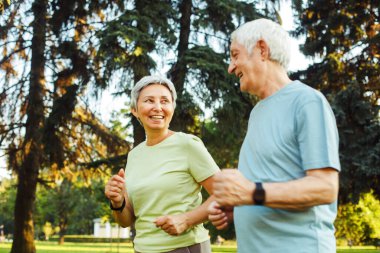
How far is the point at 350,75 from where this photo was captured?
53.0 ft

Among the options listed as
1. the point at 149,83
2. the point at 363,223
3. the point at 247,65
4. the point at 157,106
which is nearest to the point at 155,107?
the point at 157,106

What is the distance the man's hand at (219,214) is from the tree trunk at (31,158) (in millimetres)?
13452

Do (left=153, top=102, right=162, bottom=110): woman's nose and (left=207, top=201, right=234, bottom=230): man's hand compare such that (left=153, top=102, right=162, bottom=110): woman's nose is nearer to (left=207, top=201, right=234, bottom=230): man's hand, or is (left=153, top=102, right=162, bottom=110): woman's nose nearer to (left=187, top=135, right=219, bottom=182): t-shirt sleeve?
(left=187, top=135, right=219, bottom=182): t-shirt sleeve

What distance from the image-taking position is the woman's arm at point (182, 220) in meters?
2.58

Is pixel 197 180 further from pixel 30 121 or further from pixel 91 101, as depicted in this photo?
Result: pixel 30 121

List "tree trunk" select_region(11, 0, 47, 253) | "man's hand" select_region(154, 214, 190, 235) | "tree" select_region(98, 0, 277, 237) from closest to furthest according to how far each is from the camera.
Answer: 1. "man's hand" select_region(154, 214, 190, 235)
2. "tree" select_region(98, 0, 277, 237)
3. "tree trunk" select_region(11, 0, 47, 253)

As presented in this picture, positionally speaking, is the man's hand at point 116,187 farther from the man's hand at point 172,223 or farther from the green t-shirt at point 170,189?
the man's hand at point 172,223

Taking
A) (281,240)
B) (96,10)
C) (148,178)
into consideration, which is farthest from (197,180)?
(96,10)

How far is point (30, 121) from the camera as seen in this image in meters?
15.5

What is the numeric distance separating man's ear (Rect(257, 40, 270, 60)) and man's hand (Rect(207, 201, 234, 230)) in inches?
23.0

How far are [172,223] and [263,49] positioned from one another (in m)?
0.98

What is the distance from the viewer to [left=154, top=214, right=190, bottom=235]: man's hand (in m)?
2.58

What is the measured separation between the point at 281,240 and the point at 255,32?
770 millimetres

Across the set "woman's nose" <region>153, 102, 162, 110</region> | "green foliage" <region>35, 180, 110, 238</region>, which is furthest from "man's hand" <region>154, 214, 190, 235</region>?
"green foliage" <region>35, 180, 110, 238</region>
